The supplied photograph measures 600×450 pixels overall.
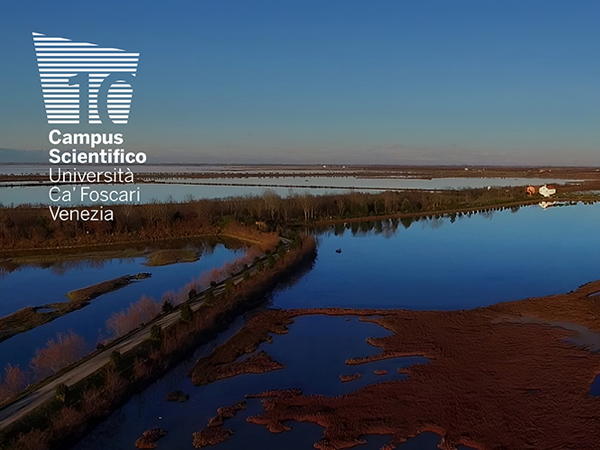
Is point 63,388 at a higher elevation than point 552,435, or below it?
higher

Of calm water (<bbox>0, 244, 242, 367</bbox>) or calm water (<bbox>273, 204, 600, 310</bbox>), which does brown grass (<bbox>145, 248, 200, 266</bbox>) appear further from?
calm water (<bbox>273, 204, 600, 310</bbox>)

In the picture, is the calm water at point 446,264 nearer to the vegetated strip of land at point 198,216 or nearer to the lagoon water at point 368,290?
the lagoon water at point 368,290

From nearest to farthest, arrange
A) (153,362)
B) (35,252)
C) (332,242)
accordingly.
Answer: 1. (153,362)
2. (35,252)
3. (332,242)

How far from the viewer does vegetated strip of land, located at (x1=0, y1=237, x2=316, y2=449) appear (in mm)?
13086

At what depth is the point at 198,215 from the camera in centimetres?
5034

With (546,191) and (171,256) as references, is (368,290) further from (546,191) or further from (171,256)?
(546,191)

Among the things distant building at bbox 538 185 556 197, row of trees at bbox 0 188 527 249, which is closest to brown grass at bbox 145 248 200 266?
row of trees at bbox 0 188 527 249

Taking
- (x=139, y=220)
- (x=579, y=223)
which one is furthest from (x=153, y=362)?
(x=579, y=223)

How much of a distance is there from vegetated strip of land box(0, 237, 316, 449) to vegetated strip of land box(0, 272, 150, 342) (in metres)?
5.69

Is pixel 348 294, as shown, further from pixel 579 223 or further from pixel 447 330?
pixel 579 223

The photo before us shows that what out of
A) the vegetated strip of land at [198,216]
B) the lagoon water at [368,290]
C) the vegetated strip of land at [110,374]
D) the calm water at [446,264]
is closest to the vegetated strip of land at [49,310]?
the vegetated strip of land at [110,374]

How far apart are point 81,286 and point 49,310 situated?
5158 mm

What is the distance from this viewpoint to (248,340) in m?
20.7

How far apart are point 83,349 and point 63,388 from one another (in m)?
4.96
